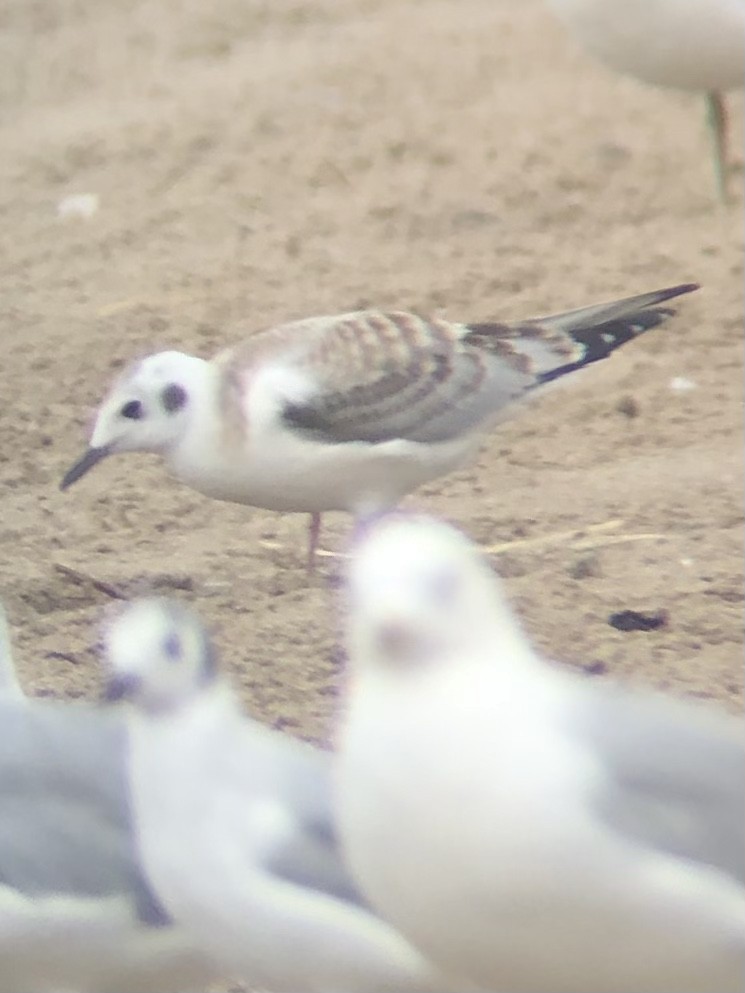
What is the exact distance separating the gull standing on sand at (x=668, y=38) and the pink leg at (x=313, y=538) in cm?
47

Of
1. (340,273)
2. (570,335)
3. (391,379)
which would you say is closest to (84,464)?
(391,379)

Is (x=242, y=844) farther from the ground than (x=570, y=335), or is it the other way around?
(x=570, y=335)

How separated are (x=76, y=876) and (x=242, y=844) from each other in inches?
5.3

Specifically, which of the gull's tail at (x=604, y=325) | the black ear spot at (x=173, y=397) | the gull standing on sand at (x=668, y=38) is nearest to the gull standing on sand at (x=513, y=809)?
the black ear spot at (x=173, y=397)

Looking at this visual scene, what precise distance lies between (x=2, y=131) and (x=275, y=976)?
919mm

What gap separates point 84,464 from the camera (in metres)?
1.05

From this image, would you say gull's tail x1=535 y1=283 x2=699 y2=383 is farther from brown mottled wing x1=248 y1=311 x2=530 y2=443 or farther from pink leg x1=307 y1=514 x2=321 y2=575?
pink leg x1=307 y1=514 x2=321 y2=575

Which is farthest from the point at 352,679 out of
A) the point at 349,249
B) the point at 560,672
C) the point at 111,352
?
the point at 349,249

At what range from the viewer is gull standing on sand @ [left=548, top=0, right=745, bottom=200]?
1.23m

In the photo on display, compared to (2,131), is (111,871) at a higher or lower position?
lower

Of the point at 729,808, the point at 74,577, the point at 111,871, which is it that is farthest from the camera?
the point at 74,577

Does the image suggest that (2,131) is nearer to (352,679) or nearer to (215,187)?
(215,187)

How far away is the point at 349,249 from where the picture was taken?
1560 millimetres

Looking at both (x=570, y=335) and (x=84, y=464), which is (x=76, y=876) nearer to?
(x=84, y=464)
